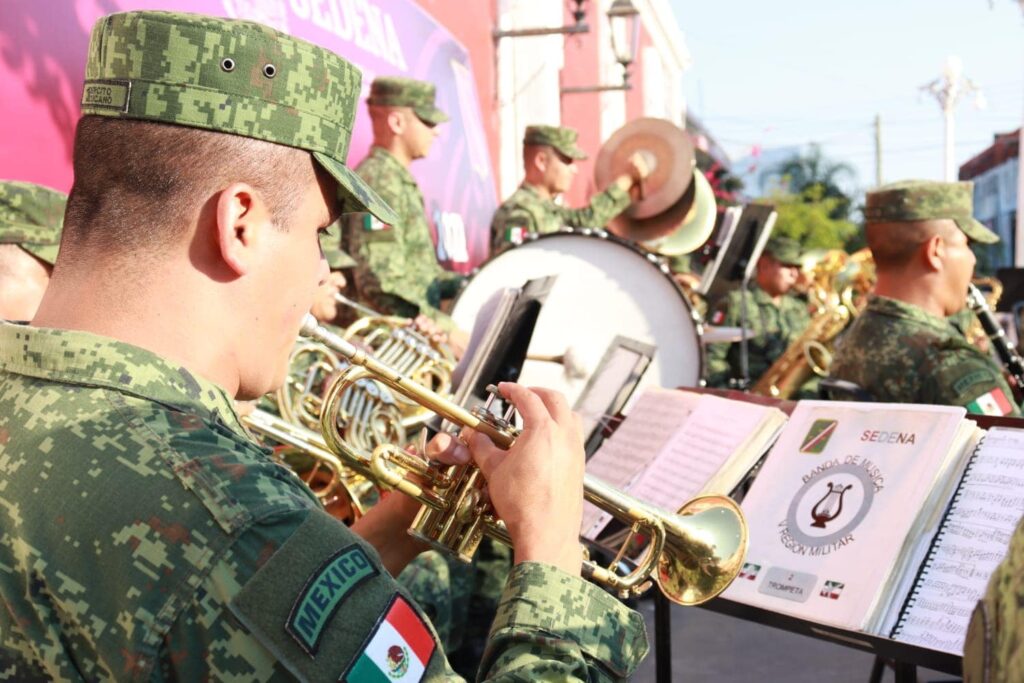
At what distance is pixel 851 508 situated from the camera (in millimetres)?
2516

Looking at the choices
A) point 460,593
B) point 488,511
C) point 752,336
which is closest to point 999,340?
point 460,593

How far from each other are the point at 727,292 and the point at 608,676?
806cm

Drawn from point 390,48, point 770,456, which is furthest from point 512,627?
point 390,48

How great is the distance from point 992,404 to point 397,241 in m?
2.96

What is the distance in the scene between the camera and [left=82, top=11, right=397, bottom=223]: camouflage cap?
1533 mm

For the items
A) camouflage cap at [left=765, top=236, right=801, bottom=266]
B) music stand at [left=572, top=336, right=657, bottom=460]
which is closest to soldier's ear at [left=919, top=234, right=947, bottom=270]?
music stand at [left=572, top=336, right=657, bottom=460]

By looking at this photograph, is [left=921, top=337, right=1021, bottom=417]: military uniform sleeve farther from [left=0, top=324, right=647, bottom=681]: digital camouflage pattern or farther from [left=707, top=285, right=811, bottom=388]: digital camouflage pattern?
[left=707, top=285, right=811, bottom=388]: digital camouflage pattern

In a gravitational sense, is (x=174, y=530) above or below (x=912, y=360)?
above

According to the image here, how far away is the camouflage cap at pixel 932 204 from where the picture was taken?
14.6 feet

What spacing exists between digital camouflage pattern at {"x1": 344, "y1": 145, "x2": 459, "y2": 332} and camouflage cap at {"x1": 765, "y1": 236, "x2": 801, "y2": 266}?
16.3 ft

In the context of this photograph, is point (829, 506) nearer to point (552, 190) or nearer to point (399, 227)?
point (399, 227)

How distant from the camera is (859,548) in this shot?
241 cm

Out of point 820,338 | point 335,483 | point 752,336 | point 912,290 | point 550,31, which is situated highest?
point 550,31

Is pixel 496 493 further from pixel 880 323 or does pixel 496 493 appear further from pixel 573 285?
pixel 573 285
